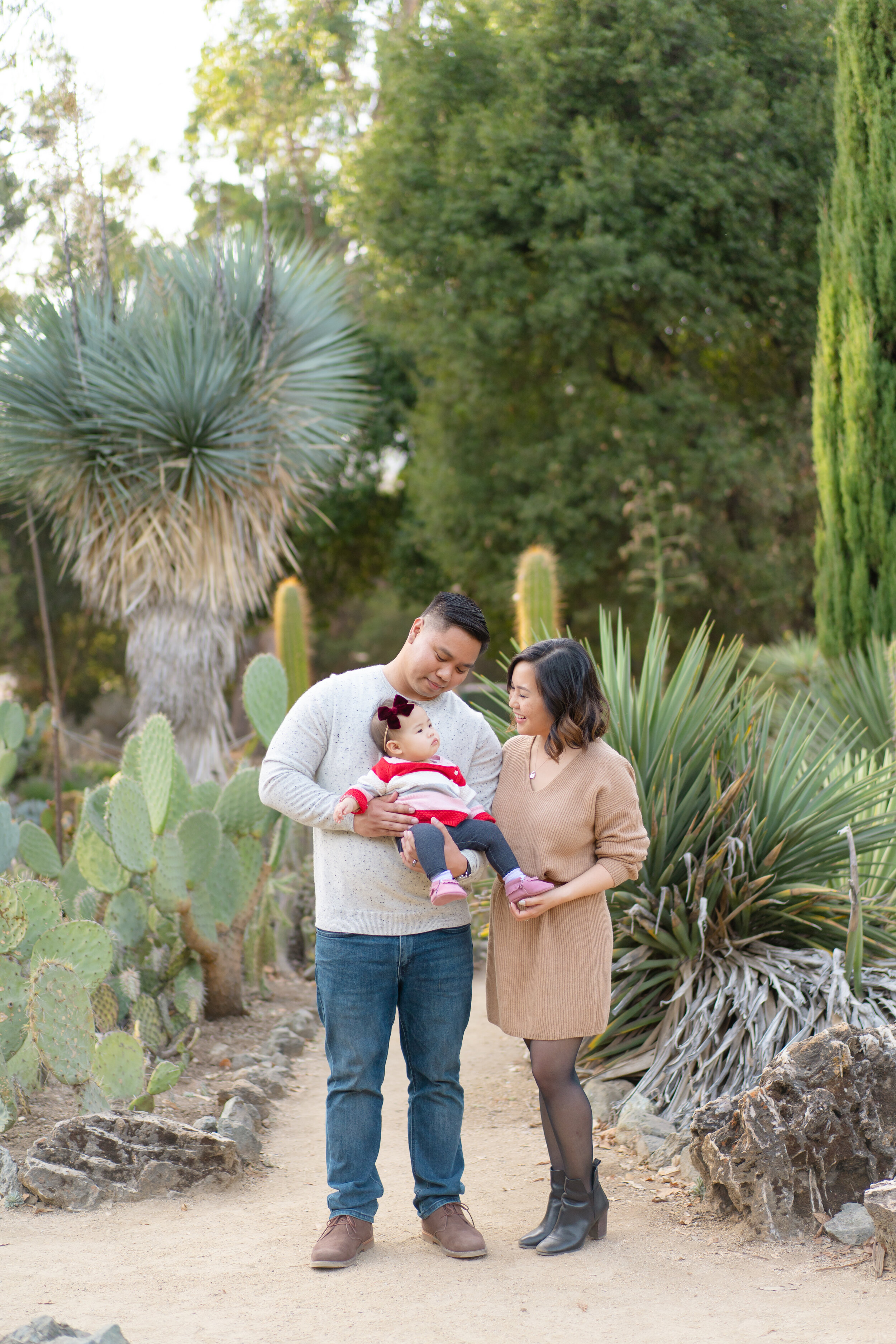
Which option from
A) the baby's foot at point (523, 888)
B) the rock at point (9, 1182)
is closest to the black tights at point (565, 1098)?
the baby's foot at point (523, 888)

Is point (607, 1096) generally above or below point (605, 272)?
below

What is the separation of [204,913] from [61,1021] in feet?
4.33

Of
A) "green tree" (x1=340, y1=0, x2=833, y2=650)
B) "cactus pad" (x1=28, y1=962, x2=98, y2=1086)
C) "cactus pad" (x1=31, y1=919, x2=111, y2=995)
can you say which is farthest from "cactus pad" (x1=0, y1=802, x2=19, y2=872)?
"green tree" (x1=340, y1=0, x2=833, y2=650)

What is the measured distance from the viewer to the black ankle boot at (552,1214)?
9.50 ft

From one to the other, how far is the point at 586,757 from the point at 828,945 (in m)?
1.85

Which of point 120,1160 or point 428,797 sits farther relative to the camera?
point 120,1160

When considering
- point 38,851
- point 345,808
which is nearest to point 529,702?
point 345,808

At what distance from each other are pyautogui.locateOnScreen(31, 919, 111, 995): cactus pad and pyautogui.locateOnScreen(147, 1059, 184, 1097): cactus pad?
391mm

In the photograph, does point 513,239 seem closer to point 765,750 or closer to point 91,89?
point 91,89

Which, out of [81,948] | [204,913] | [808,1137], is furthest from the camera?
[204,913]

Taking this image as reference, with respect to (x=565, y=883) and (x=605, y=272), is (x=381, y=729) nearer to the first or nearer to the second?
(x=565, y=883)

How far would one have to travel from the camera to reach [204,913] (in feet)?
16.2

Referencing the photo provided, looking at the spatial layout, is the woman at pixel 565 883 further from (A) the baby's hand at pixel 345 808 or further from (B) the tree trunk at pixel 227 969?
(B) the tree trunk at pixel 227 969

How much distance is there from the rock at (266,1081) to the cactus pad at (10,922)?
1136 millimetres
